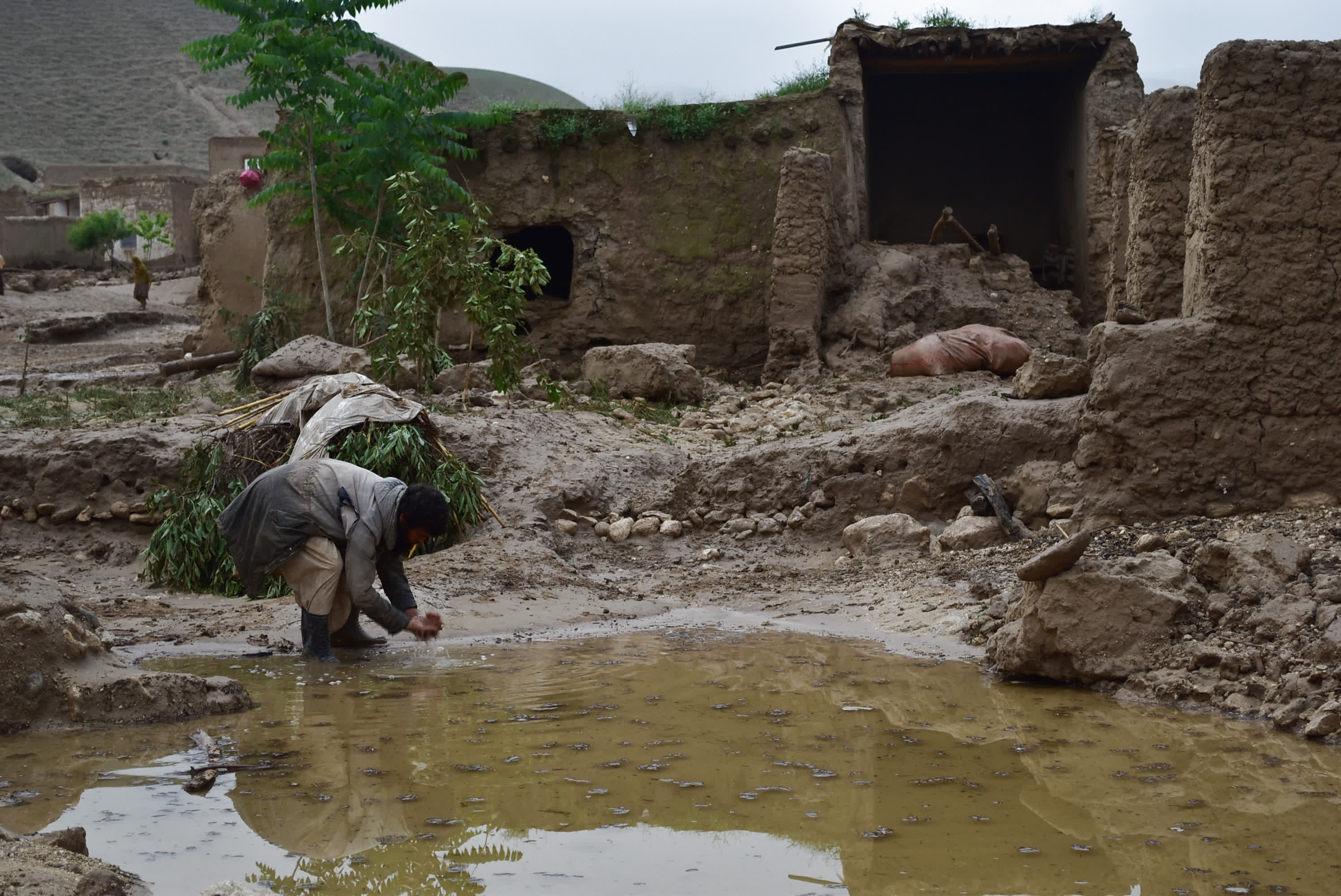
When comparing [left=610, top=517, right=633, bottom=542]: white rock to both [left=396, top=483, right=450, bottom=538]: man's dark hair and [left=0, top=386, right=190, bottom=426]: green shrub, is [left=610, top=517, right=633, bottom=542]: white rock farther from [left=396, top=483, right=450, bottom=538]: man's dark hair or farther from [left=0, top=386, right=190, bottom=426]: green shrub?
[left=0, top=386, right=190, bottom=426]: green shrub

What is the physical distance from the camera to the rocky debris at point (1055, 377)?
742cm

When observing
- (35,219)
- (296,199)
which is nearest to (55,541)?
(296,199)

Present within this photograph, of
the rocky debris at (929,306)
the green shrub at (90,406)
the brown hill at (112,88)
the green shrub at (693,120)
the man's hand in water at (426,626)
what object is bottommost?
the man's hand in water at (426,626)

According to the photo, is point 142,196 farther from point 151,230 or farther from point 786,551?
point 786,551

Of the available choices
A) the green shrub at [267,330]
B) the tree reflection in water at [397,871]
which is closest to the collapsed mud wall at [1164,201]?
the tree reflection in water at [397,871]

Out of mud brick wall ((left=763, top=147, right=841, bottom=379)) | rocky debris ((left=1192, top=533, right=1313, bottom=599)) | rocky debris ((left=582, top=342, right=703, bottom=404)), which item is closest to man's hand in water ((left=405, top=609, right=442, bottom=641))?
rocky debris ((left=1192, top=533, right=1313, bottom=599))

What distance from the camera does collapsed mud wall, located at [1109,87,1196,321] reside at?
6.67 meters

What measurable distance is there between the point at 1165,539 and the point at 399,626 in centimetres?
358

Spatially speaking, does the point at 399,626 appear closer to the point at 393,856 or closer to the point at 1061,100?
the point at 393,856

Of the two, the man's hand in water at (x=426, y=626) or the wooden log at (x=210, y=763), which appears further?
the man's hand in water at (x=426, y=626)

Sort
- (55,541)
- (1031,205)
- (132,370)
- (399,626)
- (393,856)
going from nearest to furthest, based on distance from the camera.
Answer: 1. (393,856)
2. (399,626)
3. (55,541)
4. (132,370)
5. (1031,205)

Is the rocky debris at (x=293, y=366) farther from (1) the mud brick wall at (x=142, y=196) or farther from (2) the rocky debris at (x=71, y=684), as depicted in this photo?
(1) the mud brick wall at (x=142, y=196)

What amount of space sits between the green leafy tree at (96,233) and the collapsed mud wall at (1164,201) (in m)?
26.5

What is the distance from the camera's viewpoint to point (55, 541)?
779cm
